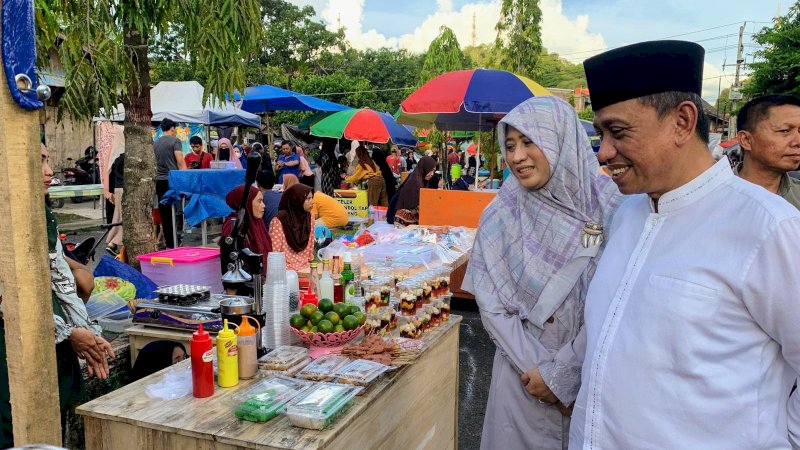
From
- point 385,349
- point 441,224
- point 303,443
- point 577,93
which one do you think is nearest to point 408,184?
point 441,224

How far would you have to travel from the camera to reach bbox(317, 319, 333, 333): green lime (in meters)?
2.41

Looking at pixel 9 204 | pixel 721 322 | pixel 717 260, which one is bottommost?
pixel 721 322

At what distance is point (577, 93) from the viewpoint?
47.8m

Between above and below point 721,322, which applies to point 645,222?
above

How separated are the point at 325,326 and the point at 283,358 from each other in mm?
249

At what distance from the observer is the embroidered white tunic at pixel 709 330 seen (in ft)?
3.76

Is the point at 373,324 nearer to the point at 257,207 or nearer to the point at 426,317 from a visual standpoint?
the point at 426,317

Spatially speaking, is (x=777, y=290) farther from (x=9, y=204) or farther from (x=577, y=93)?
(x=577, y=93)

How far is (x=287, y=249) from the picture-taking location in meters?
5.10

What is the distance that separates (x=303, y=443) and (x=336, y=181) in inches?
465

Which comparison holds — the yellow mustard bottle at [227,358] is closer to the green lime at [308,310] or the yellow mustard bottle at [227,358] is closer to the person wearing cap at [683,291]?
the green lime at [308,310]

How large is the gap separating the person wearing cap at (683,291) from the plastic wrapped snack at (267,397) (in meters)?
0.97

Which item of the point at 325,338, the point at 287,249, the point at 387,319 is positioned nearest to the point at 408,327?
the point at 387,319

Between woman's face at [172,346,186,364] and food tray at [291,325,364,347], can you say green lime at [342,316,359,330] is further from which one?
woman's face at [172,346,186,364]
